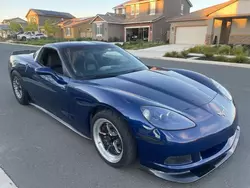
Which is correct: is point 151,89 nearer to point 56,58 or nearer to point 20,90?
point 56,58

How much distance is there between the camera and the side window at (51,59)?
3074 mm

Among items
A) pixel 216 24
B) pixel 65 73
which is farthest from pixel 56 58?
pixel 216 24

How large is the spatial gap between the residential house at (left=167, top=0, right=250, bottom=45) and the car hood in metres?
19.4

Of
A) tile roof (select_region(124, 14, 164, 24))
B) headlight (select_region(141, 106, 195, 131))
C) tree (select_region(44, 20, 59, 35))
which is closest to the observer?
headlight (select_region(141, 106, 195, 131))

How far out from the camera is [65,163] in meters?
2.47

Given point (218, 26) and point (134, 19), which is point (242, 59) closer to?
point (218, 26)

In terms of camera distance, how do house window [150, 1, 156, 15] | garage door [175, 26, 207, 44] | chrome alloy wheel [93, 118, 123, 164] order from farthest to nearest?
1. house window [150, 1, 156, 15]
2. garage door [175, 26, 207, 44]
3. chrome alloy wheel [93, 118, 123, 164]

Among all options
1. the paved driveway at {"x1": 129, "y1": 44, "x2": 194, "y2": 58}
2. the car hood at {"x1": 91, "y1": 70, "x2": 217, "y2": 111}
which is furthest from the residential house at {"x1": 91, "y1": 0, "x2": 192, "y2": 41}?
the car hood at {"x1": 91, "y1": 70, "x2": 217, "y2": 111}

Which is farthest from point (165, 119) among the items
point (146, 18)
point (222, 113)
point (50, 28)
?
point (50, 28)

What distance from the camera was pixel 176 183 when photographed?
2098 millimetres

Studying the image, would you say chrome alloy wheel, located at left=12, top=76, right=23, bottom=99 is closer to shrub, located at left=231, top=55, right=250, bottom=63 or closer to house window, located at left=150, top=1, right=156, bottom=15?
shrub, located at left=231, top=55, right=250, bottom=63

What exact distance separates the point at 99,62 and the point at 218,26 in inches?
835

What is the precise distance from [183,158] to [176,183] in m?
0.33

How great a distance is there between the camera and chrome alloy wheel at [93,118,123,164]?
2324 mm
